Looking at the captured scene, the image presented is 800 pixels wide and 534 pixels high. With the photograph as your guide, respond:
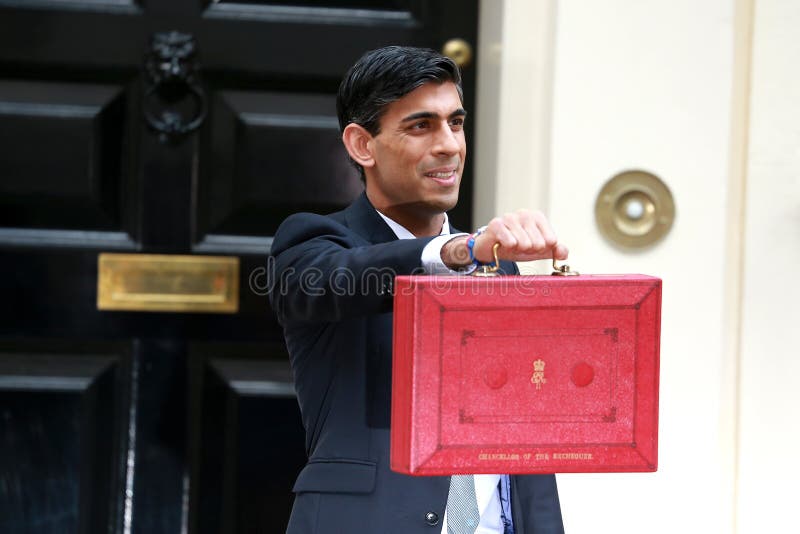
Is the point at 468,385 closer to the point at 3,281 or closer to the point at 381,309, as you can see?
the point at 381,309

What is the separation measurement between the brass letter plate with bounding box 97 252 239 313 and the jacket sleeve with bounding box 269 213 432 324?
40.2 inches

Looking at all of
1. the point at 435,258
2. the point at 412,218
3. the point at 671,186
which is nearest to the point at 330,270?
the point at 435,258

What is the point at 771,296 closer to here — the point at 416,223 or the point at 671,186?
the point at 671,186

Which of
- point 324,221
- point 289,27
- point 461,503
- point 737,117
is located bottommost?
point 461,503

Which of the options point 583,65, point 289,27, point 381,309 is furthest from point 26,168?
point 381,309

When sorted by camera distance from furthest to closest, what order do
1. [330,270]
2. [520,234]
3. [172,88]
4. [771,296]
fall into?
[172,88] → [771,296] → [330,270] → [520,234]

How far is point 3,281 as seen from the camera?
2469 mm

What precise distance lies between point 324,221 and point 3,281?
1256 millimetres

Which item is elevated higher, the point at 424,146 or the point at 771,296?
the point at 424,146

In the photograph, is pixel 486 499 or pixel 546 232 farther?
pixel 486 499

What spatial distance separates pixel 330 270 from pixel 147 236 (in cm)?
123

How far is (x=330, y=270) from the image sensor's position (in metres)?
1.35

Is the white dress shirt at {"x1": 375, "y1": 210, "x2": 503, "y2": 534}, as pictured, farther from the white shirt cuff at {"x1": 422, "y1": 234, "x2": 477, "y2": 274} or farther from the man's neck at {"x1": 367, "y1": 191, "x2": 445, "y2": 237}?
the white shirt cuff at {"x1": 422, "y1": 234, "x2": 477, "y2": 274}

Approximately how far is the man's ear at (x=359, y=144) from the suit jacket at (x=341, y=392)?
0.09 m
